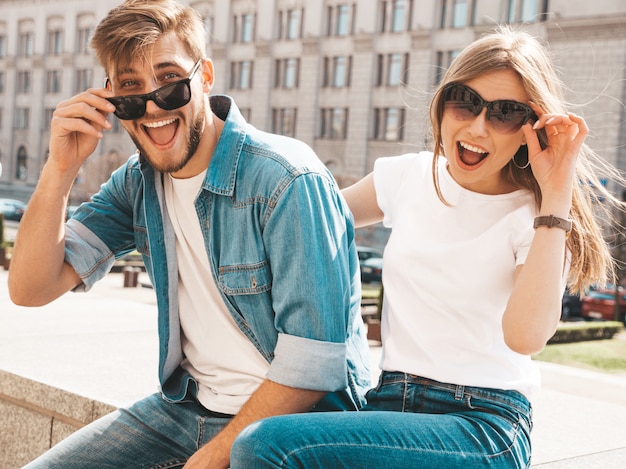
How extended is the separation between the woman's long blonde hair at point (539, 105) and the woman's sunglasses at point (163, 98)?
2.49ft

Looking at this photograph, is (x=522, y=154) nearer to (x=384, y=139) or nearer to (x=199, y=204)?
(x=199, y=204)

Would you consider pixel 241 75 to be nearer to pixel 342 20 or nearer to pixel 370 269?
pixel 342 20

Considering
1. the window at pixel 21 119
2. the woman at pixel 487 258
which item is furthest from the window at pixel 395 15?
the woman at pixel 487 258

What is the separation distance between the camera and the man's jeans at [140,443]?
8.66 feet

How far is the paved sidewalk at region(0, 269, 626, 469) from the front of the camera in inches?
140

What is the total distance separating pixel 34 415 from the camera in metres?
4.09

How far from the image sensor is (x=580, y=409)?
4.44m

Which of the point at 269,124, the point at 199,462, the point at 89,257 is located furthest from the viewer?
the point at 269,124

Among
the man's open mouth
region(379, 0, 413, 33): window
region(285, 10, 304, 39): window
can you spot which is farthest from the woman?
region(285, 10, 304, 39): window

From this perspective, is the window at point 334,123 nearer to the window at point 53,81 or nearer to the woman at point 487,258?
the window at point 53,81

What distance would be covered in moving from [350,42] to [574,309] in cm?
2406

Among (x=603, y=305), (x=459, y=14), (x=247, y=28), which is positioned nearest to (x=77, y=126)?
(x=603, y=305)

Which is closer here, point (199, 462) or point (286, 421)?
point (286, 421)

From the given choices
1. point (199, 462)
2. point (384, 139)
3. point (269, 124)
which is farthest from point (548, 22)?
point (199, 462)
